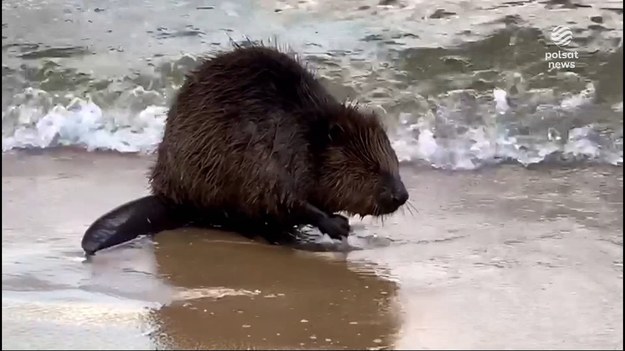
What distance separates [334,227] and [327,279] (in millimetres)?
487

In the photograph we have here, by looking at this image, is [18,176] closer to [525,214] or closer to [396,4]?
[525,214]

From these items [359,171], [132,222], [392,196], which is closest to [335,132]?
[359,171]

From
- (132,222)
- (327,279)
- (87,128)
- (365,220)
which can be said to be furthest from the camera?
(87,128)

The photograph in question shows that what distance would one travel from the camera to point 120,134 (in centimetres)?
435

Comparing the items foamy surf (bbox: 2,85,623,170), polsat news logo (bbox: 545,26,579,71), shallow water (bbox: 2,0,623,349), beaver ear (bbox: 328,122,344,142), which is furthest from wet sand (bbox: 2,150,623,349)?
polsat news logo (bbox: 545,26,579,71)

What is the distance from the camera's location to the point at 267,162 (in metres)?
3.05

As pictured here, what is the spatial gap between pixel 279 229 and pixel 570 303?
1045mm

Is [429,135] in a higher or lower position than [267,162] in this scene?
lower

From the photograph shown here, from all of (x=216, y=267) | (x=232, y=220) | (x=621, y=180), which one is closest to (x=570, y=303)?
(x=216, y=267)

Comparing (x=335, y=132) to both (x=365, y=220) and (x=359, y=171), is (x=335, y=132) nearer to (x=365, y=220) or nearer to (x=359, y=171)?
(x=359, y=171)

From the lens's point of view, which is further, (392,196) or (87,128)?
(87,128)

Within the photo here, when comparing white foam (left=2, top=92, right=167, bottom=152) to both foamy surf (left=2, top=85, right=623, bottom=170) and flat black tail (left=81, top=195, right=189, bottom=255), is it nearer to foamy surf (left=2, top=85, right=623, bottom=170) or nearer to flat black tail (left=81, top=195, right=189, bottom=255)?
foamy surf (left=2, top=85, right=623, bottom=170)

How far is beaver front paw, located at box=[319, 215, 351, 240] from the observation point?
3059 millimetres

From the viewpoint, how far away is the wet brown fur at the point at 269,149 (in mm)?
3070
